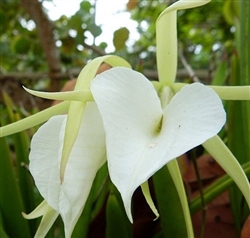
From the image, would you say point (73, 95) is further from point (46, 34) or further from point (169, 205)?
point (46, 34)

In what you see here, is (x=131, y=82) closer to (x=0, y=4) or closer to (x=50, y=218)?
(x=50, y=218)

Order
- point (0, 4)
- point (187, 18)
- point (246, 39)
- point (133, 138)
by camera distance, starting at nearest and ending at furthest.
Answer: point (133, 138) → point (246, 39) → point (0, 4) → point (187, 18)

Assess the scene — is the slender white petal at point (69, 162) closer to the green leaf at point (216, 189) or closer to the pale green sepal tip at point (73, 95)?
the pale green sepal tip at point (73, 95)

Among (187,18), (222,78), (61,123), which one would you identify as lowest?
(187,18)

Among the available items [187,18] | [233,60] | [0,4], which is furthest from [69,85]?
[187,18]

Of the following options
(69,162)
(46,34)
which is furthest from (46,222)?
(46,34)

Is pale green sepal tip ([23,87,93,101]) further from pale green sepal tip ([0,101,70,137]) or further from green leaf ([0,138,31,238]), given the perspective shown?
green leaf ([0,138,31,238])

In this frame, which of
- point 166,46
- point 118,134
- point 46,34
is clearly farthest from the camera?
point 46,34
